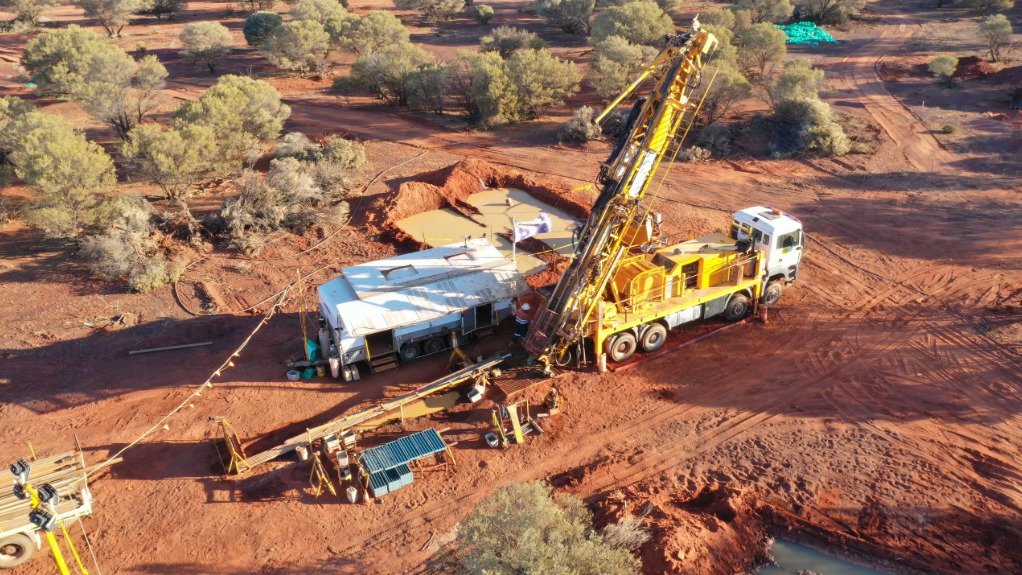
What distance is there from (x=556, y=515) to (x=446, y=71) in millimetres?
32705

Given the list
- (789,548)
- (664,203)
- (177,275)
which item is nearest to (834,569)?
(789,548)

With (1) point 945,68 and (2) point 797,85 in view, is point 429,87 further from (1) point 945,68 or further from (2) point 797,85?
(1) point 945,68

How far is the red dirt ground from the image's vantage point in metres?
13.6

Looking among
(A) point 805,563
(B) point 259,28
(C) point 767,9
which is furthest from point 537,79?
(A) point 805,563

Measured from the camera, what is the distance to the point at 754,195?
29.2 m

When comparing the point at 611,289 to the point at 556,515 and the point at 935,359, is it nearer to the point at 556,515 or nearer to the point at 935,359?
the point at 556,515

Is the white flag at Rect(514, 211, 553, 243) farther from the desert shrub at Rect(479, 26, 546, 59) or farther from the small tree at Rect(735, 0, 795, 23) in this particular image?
the small tree at Rect(735, 0, 795, 23)

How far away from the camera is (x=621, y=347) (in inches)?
733

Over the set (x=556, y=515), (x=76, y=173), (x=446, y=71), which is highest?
(x=446, y=71)

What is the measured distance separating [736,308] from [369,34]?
39.1m

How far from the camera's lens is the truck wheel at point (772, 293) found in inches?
814

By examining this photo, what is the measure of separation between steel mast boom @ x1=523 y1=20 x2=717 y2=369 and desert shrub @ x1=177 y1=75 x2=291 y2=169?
62.5ft

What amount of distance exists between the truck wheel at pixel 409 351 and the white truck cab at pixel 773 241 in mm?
10302

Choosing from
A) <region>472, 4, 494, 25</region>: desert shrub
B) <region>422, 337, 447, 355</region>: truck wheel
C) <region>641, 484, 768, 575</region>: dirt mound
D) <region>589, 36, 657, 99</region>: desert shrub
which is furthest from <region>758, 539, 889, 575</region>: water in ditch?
<region>472, 4, 494, 25</region>: desert shrub
